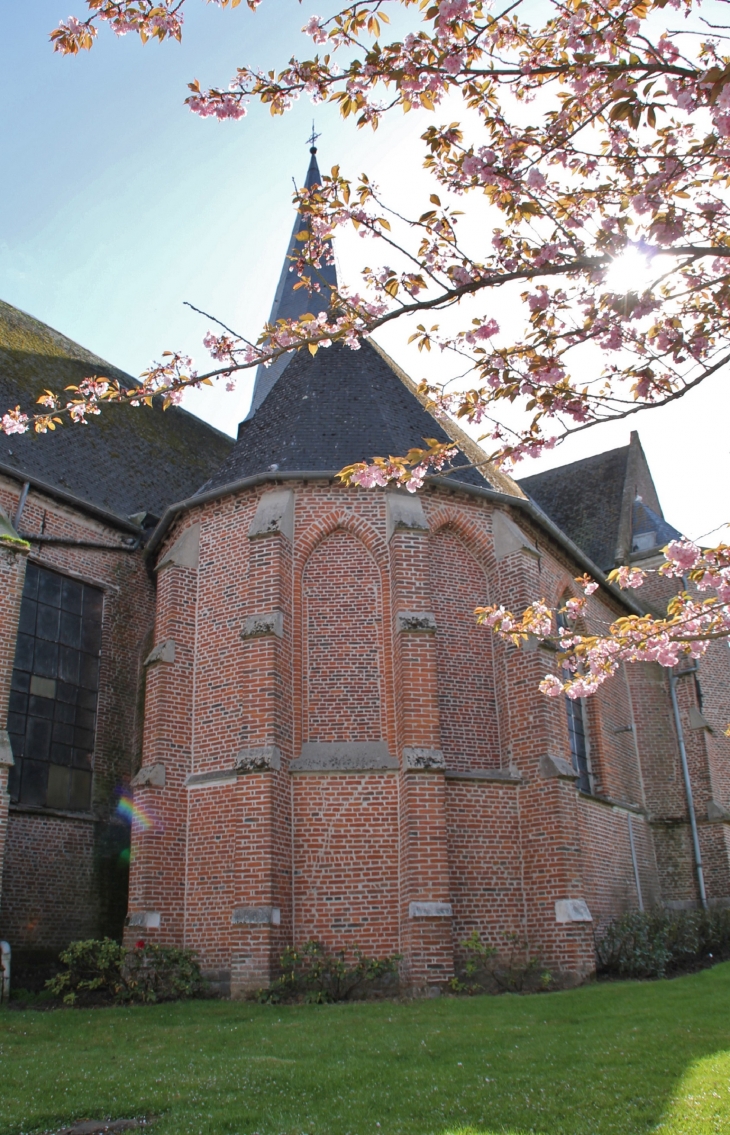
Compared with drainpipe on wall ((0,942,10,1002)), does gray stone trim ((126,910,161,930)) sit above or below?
above

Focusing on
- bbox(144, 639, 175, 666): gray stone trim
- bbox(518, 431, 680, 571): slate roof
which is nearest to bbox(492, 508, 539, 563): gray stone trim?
bbox(144, 639, 175, 666): gray stone trim

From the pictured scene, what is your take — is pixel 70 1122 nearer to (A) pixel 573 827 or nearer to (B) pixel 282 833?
(B) pixel 282 833

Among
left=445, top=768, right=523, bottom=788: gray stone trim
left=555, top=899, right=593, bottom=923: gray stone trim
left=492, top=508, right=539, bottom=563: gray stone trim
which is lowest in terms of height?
left=555, top=899, right=593, bottom=923: gray stone trim

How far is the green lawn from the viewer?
18.5 ft

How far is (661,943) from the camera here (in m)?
13.7

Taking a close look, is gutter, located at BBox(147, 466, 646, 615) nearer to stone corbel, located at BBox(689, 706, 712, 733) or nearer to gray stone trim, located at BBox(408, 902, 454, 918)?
gray stone trim, located at BBox(408, 902, 454, 918)

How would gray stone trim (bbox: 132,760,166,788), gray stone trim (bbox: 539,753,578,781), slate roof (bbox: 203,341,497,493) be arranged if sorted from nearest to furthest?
1. gray stone trim (bbox: 539,753,578,781)
2. gray stone trim (bbox: 132,760,166,788)
3. slate roof (bbox: 203,341,497,493)

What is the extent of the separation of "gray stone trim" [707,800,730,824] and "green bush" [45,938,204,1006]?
36.6 ft

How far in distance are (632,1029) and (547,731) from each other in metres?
4.90

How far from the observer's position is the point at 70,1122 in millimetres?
5852

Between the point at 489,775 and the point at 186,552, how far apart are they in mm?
5890

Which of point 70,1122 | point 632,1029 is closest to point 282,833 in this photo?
point 632,1029

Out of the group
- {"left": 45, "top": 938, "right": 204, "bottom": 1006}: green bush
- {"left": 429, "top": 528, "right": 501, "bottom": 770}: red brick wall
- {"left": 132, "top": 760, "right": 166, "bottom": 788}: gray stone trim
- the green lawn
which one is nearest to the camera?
the green lawn

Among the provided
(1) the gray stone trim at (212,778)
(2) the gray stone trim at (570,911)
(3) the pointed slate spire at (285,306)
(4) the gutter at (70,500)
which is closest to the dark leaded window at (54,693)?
(4) the gutter at (70,500)
